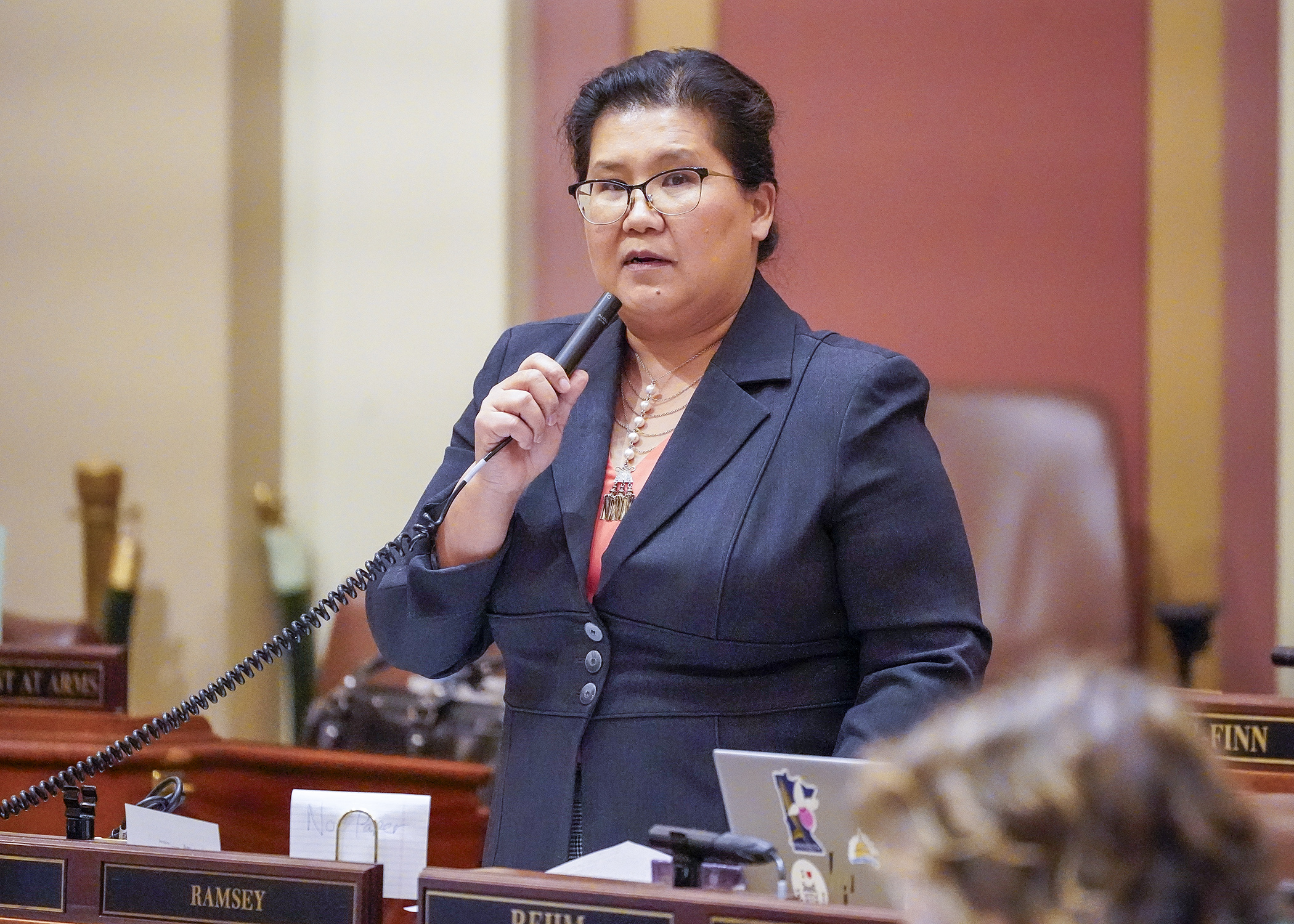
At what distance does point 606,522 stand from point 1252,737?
0.72 m

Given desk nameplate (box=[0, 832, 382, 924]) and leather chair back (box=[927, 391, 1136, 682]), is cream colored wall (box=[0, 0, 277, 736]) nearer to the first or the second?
leather chair back (box=[927, 391, 1136, 682])

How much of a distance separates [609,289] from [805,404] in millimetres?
248

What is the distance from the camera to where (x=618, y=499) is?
1.47 metres

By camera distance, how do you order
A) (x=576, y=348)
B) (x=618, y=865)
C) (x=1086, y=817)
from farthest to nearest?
1. (x=576, y=348)
2. (x=618, y=865)
3. (x=1086, y=817)

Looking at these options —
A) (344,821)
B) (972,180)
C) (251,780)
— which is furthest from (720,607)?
(972,180)

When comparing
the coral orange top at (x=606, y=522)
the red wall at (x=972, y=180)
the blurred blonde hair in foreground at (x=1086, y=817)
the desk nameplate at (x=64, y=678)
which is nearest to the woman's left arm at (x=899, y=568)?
the coral orange top at (x=606, y=522)

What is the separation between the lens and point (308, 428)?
3580 mm

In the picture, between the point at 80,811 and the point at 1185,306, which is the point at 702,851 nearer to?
the point at 80,811

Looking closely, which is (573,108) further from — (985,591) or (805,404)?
(985,591)

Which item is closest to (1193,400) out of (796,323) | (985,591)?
(985,591)

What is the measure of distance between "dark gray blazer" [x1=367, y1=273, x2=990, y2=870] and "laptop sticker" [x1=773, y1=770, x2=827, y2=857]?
0.85 ft

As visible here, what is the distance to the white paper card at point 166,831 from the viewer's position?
129 cm

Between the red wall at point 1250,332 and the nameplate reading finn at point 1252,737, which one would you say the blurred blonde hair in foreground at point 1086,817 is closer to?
the nameplate reading finn at point 1252,737

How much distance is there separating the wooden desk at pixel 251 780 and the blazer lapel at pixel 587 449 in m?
0.71
